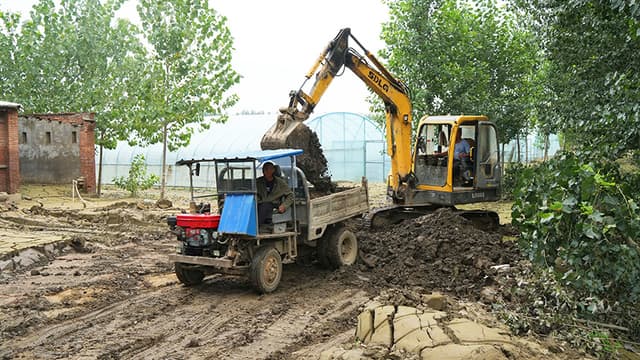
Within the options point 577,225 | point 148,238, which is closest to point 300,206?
point 577,225

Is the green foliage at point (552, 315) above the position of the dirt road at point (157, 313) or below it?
above

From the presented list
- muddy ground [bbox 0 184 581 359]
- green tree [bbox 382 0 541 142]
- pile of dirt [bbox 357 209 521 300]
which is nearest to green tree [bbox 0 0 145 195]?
green tree [bbox 382 0 541 142]

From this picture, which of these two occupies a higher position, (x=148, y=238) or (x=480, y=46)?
(x=480, y=46)

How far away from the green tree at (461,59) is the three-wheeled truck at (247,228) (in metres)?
11.4

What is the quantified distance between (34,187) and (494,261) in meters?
18.5

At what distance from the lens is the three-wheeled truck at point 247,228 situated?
901 centimetres

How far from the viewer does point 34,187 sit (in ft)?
75.6

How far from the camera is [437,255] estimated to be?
35.6ft

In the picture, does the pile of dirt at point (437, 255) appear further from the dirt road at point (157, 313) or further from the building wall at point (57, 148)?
the building wall at point (57, 148)

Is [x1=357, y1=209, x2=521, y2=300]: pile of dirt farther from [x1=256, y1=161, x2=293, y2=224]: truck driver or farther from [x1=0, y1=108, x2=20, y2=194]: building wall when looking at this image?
[x1=0, y1=108, x2=20, y2=194]: building wall

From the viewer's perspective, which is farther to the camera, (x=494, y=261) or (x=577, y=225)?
(x=494, y=261)

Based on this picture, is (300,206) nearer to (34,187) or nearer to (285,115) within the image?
(285,115)

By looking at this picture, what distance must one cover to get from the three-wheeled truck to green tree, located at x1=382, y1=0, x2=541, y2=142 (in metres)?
11.4

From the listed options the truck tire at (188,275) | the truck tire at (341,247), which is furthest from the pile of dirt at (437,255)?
the truck tire at (188,275)
